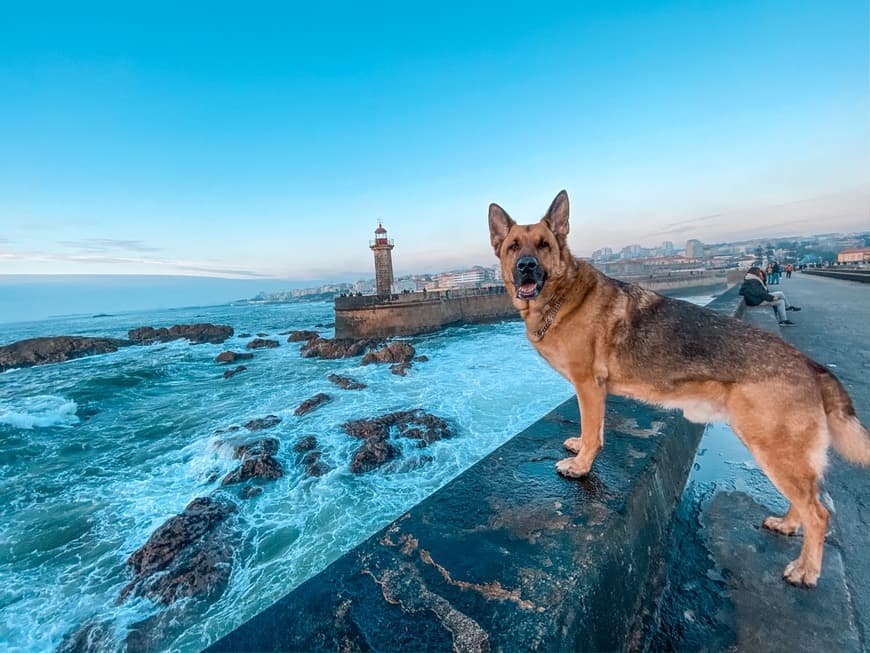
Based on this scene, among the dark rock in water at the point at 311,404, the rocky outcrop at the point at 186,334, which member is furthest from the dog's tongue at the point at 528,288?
the rocky outcrop at the point at 186,334

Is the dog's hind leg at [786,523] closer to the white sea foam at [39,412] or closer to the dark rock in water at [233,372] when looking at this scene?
the white sea foam at [39,412]

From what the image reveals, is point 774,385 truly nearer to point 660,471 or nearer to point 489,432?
point 660,471

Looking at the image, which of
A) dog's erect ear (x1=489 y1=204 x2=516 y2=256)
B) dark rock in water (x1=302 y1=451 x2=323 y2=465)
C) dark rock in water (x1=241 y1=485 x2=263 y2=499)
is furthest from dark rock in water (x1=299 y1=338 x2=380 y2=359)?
dog's erect ear (x1=489 y1=204 x2=516 y2=256)

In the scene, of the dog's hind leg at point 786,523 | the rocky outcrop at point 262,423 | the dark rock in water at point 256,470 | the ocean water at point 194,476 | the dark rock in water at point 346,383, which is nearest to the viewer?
the dog's hind leg at point 786,523

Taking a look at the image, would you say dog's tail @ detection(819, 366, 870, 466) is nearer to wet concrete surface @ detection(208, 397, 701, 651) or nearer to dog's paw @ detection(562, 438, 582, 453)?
wet concrete surface @ detection(208, 397, 701, 651)

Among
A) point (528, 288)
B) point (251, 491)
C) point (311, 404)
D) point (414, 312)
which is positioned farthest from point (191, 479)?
point (414, 312)

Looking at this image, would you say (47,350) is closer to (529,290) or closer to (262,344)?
(262,344)

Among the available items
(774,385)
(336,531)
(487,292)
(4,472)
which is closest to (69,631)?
(336,531)
